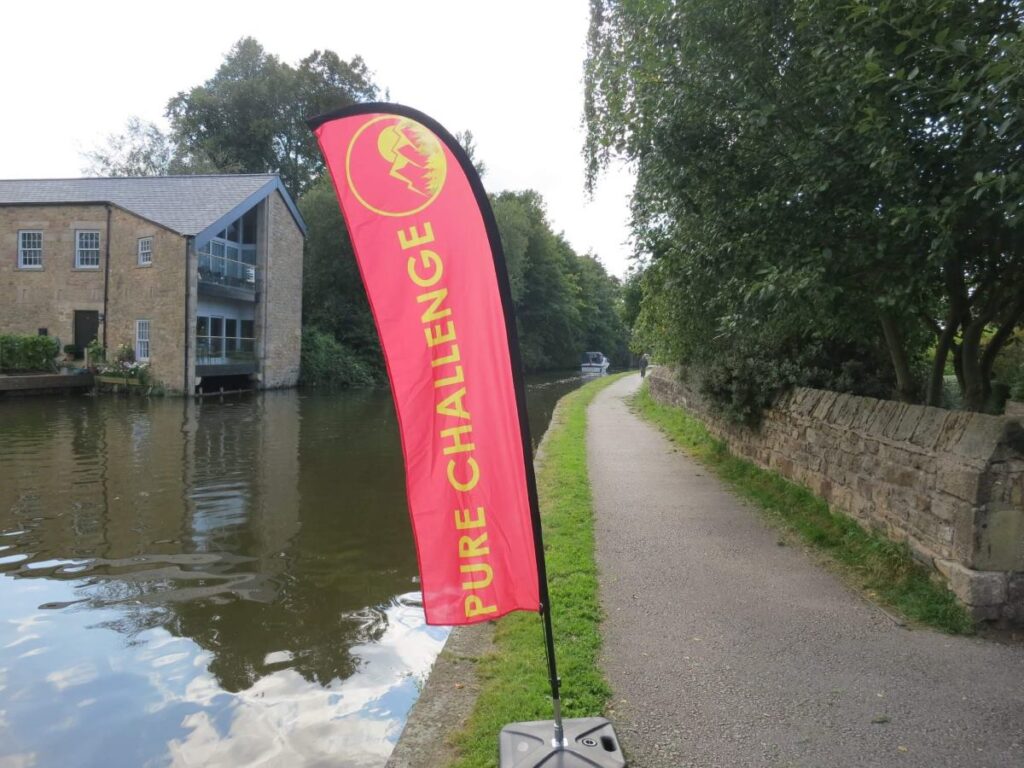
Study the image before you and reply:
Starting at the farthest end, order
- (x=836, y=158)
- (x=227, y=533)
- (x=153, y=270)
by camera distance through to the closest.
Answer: (x=153, y=270) < (x=227, y=533) < (x=836, y=158)

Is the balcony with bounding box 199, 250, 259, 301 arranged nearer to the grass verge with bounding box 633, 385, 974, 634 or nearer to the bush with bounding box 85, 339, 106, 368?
the bush with bounding box 85, 339, 106, 368

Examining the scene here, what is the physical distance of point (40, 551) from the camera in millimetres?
7840

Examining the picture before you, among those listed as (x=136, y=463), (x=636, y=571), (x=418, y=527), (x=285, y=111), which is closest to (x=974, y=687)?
(x=636, y=571)

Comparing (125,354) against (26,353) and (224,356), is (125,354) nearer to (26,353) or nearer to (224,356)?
(26,353)

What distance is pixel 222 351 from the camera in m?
29.7

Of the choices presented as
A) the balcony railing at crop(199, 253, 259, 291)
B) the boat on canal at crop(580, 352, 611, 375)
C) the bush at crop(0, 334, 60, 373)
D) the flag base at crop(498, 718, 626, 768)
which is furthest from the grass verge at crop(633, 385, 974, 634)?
the boat on canal at crop(580, 352, 611, 375)

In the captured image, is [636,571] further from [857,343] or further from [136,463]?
[136,463]

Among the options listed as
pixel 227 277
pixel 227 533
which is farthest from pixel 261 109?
pixel 227 533

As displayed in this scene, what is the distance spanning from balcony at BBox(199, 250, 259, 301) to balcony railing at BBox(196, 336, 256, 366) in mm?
1845

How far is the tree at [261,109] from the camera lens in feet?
168

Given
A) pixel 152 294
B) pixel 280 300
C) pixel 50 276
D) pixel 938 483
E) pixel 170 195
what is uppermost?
pixel 170 195

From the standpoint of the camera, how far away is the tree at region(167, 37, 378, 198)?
51.3 metres

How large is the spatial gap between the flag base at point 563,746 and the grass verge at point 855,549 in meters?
2.88

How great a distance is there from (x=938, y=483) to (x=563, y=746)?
368cm
